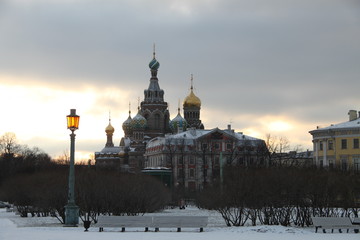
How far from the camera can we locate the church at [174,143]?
11831 cm

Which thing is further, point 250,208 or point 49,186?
point 49,186

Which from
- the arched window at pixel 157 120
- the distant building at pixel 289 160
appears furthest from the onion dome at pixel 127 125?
the distant building at pixel 289 160

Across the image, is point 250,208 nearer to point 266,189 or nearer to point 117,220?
point 266,189

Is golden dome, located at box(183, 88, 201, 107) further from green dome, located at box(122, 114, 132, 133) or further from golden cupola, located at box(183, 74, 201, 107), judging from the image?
green dome, located at box(122, 114, 132, 133)

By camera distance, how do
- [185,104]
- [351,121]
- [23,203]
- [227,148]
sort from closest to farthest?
[23,203] → [351,121] → [227,148] → [185,104]

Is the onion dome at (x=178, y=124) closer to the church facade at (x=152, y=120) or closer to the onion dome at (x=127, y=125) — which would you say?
the church facade at (x=152, y=120)

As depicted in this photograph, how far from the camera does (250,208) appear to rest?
115ft

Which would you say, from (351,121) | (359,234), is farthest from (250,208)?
(351,121)

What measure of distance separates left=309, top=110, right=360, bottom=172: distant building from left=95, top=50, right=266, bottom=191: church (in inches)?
839

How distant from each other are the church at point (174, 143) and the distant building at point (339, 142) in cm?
2130

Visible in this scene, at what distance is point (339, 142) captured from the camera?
275 feet

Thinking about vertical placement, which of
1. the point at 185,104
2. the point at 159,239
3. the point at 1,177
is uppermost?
the point at 185,104

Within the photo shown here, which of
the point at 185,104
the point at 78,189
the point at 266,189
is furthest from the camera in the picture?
the point at 185,104

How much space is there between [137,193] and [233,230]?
10649 mm
